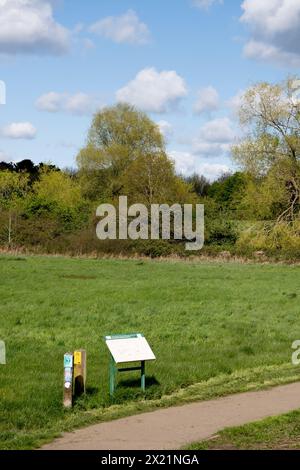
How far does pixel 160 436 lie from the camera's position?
350 inches

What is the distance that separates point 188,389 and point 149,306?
9.14m

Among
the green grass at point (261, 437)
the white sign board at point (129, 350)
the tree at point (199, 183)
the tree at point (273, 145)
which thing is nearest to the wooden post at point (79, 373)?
the white sign board at point (129, 350)

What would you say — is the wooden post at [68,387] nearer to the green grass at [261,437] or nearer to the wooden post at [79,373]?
the wooden post at [79,373]

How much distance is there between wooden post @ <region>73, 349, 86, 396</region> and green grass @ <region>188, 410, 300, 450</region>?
3.02 m

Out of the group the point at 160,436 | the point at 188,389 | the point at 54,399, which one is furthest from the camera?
the point at 188,389

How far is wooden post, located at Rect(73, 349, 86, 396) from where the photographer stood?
11.1 m

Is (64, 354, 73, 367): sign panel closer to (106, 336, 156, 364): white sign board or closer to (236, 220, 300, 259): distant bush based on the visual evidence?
(106, 336, 156, 364): white sign board

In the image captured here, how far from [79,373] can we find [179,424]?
2.28m

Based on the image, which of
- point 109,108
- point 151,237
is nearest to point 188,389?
point 151,237

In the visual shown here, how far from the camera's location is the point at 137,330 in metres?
17.1

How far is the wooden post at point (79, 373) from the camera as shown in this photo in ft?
36.3

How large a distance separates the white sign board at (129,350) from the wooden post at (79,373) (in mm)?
525

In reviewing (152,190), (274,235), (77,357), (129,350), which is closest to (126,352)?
(129,350)

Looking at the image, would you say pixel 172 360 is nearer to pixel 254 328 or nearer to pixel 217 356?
pixel 217 356
